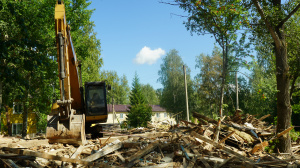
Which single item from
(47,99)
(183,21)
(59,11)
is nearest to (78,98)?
(59,11)

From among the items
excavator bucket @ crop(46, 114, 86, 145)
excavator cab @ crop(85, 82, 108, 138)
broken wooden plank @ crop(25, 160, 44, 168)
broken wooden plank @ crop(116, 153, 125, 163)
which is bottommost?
broken wooden plank @ crop(116, 153, 125, 163)

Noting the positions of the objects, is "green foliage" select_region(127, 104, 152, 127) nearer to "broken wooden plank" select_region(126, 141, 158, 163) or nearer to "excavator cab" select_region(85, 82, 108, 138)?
"excavator cab" select_region(85, 82, 108, 138)

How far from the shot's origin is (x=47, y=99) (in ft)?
84.0

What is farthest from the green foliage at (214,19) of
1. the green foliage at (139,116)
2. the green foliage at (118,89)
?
the green foliage at (118,89)

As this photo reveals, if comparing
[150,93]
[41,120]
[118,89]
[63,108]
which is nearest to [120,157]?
[63,108]

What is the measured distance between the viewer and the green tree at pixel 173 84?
50031 millimetres

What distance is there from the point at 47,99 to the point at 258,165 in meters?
22.9

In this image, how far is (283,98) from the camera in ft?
32.6

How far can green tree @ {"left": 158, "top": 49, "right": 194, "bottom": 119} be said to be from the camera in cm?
5003

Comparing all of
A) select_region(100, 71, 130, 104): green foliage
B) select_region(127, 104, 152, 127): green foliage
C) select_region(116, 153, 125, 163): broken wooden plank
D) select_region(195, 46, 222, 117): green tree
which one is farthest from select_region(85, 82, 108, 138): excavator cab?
select_region(100, 71, 130, 104): green foliage

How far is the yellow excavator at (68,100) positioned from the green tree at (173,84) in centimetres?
3906

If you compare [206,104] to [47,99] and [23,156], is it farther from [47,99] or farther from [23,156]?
[23,156]

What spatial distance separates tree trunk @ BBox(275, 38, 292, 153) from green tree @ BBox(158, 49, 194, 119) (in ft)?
126

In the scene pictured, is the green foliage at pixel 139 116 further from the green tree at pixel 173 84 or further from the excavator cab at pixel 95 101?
the excavator cab at pixel 95 101
